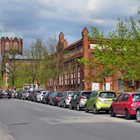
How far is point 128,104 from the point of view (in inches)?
821

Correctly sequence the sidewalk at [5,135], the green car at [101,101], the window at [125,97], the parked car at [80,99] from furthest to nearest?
1. the parked car at [80,99]
2. the green car at [101,101]
3. the window at [125,97]
4. the sidewalk at [5,135]

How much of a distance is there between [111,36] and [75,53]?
1122 inches

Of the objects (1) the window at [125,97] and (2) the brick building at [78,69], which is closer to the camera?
(1) the window at [125,97]

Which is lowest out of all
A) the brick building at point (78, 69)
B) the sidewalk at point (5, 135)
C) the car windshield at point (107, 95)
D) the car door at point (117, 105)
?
the sidewalk at point (5, 135)

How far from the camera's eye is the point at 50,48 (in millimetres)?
67125

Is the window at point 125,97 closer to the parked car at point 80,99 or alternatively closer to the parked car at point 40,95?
the parked car at point 80,99

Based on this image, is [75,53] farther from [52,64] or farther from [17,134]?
[17,134]

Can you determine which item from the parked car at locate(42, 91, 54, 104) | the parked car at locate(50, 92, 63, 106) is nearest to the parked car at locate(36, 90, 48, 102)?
the parked car at locate(42, 91, 54, 104)

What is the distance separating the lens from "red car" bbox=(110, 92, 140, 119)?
20.6m

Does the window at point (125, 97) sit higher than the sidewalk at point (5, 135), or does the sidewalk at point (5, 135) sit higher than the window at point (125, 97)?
the window at point (125, 97)

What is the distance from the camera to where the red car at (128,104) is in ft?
67.6

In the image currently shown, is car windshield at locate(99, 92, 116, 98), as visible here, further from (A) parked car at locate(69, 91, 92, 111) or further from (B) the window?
(B) the window

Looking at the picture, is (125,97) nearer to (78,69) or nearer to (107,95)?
(107,95)

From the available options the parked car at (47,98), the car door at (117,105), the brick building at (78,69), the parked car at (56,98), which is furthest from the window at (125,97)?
the brick building at (78,69)
